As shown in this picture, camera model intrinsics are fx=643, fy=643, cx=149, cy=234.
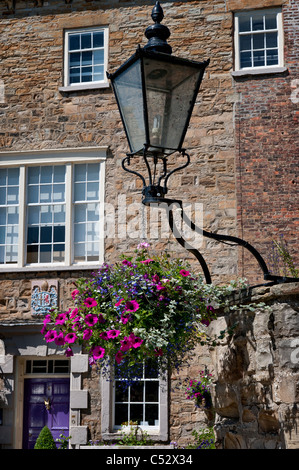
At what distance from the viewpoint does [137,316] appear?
409 cm

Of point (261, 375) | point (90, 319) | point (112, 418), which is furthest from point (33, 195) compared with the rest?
point (261, 375)

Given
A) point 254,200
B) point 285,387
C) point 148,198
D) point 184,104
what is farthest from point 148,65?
point 254,200

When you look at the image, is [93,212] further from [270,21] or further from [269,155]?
[270,21]

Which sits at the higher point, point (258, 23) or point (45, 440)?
point (258, 23)

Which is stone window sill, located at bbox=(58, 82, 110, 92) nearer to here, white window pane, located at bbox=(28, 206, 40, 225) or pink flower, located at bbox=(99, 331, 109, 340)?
white window pane, located at bbox=(28, 206, 40, 225)

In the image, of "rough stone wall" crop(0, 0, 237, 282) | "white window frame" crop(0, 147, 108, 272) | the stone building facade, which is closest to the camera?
the stone building facade

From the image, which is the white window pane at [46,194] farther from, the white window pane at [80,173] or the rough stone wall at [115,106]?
the rough stone wall at [115,106]

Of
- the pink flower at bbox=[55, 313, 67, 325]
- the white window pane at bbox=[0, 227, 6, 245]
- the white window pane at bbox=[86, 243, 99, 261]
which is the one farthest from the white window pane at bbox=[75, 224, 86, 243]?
the pink flower at bbox=[55, 313, 67, 325]

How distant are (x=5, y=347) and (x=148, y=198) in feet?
29.2

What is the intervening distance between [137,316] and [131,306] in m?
0.08

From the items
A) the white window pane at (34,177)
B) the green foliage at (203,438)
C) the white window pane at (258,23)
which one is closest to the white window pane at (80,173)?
the white window pane at (34,177)

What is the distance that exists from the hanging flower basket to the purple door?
27.9 feet

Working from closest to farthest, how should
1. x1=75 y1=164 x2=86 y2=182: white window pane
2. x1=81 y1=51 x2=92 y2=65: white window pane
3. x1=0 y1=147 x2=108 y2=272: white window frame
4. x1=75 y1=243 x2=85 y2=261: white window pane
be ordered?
x1=0 y1=147 x2=108 y2=272: white window frame
x1=75 y1=243 x2=85 y2=261: white window pane
x1=75 y1=164 x2=86 y2=182: white window pane
x1=81 y1=51 x2=92 y2=65: white window pane

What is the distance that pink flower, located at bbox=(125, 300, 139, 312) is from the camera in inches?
162
